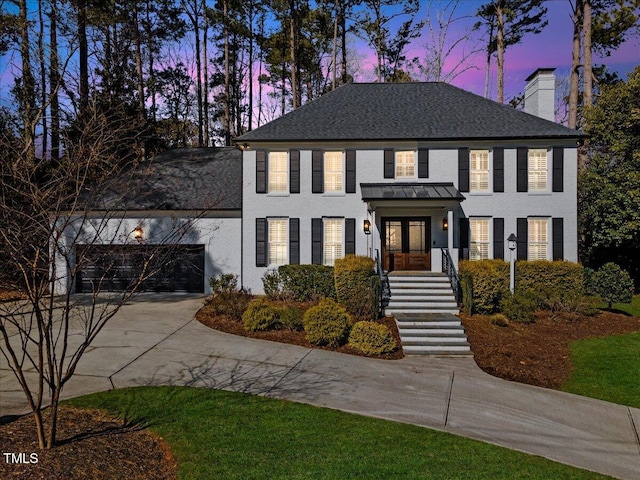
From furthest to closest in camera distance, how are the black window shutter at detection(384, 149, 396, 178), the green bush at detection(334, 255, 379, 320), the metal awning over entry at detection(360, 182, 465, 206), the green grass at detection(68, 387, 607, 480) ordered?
the black window shutter at detection(384, 149, 396, 178)
the metal awning over entry at detection(360, 182, 465, 206)
the green bush at detection(334, 255, 379, 320)
the green grass at detection(68, 387, 607, 480)

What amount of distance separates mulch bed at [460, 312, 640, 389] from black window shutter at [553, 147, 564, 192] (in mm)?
4555

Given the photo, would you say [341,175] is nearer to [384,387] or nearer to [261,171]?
[261,171]

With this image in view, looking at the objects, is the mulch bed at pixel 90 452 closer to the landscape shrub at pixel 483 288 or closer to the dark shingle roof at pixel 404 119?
the landscape shrub at pixel 483 288

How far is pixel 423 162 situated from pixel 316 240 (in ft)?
15.9

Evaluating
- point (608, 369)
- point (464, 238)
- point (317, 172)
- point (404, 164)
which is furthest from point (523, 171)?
point (608, 369)

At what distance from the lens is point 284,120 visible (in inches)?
615

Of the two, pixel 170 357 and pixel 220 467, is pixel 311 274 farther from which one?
pixel 220 467

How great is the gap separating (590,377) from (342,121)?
452 inches

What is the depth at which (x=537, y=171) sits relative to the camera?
1429 cm

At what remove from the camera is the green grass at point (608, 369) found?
7031 millimetres

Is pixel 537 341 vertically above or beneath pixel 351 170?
beneath

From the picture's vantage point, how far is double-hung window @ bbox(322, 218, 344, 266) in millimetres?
14602

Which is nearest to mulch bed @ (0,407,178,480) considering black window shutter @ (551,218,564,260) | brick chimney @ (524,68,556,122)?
black window shutter @ (551,218,564,260)

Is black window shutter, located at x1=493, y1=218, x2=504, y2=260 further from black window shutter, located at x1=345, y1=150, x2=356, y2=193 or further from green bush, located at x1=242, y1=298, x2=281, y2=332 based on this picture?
Result: green bush, located at x1=242, y1=298, x2=281, y2=332
